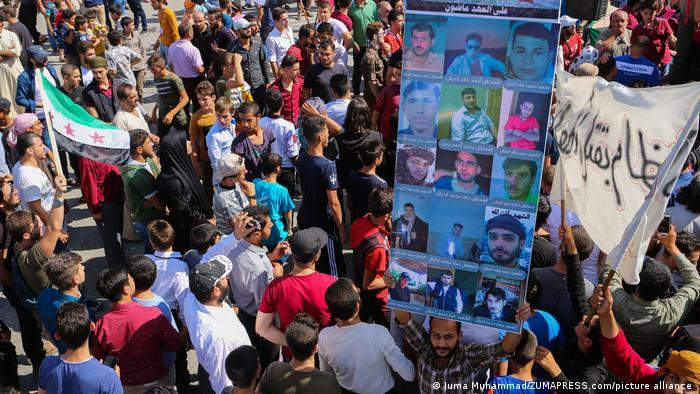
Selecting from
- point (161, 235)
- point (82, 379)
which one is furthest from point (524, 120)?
point (161, 235)

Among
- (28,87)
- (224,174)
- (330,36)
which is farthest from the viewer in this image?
(330,36)

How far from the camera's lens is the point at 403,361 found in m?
4.22

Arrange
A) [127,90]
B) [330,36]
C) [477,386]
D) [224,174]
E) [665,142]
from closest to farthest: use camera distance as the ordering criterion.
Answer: [665,142], [477,386], [224,174], [127,90], [330,36]

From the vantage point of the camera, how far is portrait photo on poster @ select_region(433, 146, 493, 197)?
11.8ft

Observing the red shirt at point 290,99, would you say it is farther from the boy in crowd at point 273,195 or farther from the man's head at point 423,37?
the man's head at point 423,37

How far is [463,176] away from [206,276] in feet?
5.95

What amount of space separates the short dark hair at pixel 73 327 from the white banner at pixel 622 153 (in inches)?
116

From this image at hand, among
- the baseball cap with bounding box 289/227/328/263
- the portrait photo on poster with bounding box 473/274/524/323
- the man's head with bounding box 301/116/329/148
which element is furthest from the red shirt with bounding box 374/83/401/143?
the portrait photo on poster with bounding box 473/274/524/323

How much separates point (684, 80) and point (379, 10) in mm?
4847

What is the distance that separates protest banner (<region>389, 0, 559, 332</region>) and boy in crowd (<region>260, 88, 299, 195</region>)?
351 cm

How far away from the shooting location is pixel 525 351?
3939mm

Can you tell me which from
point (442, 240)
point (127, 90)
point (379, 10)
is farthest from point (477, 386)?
point (379, 10)

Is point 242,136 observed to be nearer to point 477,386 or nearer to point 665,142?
point 477,386

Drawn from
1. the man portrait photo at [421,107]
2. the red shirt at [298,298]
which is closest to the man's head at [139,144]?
the red shirt at [298,298]
